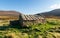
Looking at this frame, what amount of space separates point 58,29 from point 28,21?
3.83 metres

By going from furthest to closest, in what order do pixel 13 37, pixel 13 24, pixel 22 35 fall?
pixel 13 24
pixel 22 35
pixel 13 37

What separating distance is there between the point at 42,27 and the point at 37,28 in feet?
3.28

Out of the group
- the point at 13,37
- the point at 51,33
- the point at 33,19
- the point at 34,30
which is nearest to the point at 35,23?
the point at 33,19

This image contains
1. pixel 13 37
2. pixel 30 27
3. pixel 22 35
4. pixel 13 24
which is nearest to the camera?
pixel 13 37

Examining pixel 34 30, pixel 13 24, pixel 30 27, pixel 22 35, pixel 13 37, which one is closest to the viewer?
pixel 13 37

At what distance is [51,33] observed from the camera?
1736 centimetres

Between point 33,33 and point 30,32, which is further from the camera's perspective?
point 30,32

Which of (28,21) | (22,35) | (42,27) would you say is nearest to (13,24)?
(28,21)

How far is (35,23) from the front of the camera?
2067cm

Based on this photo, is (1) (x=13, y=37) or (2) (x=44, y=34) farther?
(2) (x=44, y=34)

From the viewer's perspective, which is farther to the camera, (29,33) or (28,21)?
(28,21)

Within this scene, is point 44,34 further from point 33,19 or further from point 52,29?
point 33,19

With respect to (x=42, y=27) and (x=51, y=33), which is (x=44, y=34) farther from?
(x=42, y=27)

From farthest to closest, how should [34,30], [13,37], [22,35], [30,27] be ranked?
[30,27]
[34,30]
[22,35]
[13,37]
